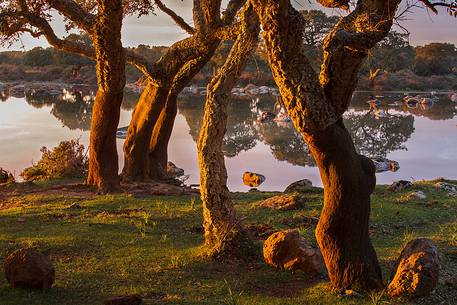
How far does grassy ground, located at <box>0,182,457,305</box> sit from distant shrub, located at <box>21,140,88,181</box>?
3.08 m

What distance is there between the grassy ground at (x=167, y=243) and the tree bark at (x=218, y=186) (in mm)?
286

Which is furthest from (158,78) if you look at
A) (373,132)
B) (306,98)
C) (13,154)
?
(373,132)

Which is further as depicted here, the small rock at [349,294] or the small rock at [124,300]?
the small rock at [349,294]

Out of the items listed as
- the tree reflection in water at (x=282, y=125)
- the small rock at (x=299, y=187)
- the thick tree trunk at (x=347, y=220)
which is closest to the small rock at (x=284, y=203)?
the small rock at (x=299, y=187)

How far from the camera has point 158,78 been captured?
1502cm

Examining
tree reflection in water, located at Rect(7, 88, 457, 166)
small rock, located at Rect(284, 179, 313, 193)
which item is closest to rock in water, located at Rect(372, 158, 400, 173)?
tree reflection in water, located at Rect(7, 88, 457, 166)

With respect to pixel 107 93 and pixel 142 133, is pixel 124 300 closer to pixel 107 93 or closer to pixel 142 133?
pixel 107 93

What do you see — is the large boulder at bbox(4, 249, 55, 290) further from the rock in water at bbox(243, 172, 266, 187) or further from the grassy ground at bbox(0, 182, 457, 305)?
the rock in water at bbox(243, 172, 266, 187)

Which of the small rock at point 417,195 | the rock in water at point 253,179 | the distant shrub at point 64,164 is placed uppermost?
the distant shrub at point 64,164

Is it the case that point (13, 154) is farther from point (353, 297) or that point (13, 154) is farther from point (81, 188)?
point (353, 297)

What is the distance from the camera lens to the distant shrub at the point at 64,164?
17.4m

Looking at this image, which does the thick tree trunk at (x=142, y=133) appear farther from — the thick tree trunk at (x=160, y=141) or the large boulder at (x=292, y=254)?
the large boulder at (x=292, y=254)

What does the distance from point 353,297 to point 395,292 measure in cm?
45

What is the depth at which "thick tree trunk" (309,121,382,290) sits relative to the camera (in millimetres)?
6551
